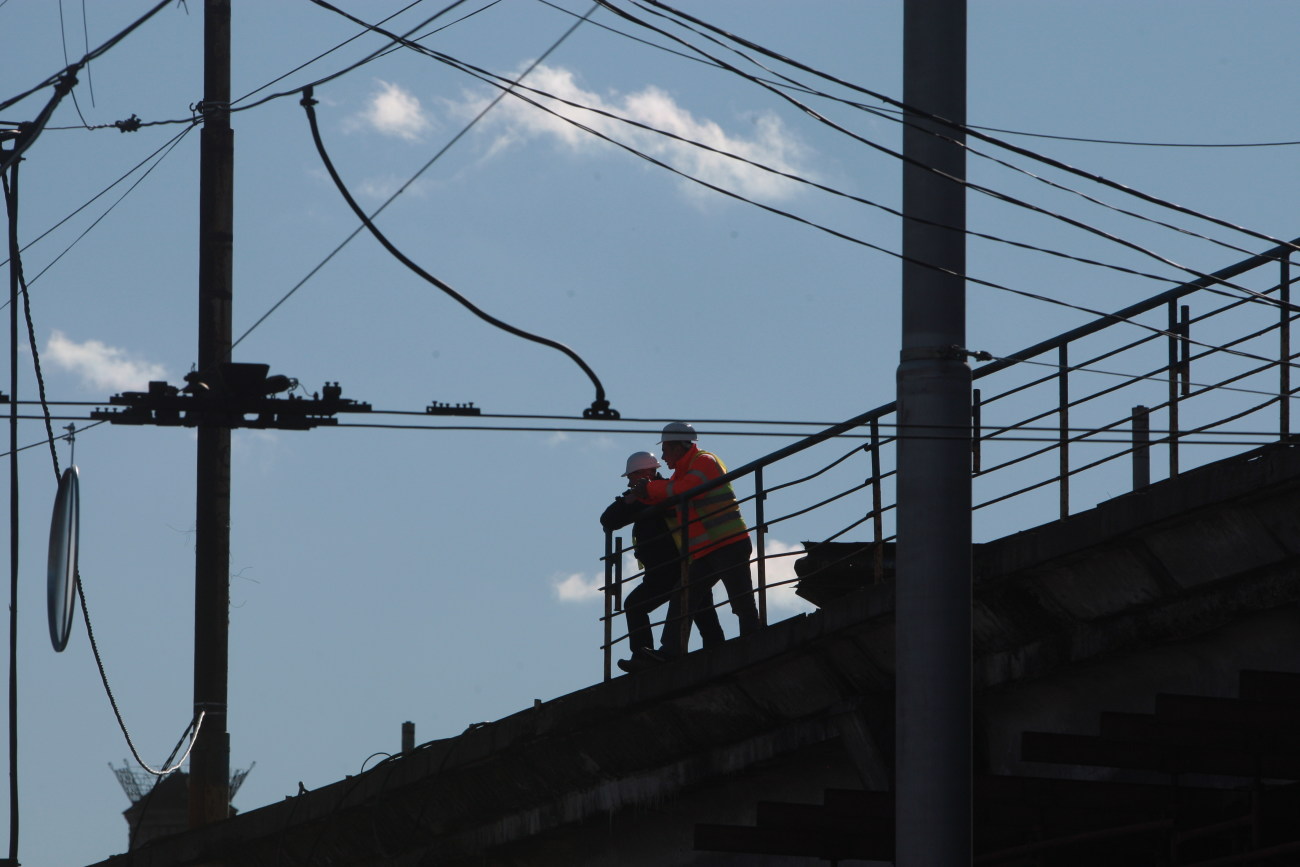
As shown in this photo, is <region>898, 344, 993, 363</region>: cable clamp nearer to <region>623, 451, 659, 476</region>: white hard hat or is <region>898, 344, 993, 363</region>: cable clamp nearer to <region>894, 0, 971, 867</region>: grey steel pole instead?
<region>894, 0, 971, 867</region>: grey steel pole

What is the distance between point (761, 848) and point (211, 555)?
6.24 m

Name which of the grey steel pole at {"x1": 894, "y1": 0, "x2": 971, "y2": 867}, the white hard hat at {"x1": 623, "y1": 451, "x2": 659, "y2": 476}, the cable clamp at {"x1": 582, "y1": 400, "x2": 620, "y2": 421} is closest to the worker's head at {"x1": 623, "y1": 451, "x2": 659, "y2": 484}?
the white hard hat at {"x1": 623, "y1": 451, "x2": 659, "y2": 476}

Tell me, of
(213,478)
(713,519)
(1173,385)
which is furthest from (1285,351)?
(213,478)

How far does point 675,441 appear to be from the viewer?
45.3ft

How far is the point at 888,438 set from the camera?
11398mm

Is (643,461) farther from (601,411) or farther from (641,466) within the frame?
(601,411)

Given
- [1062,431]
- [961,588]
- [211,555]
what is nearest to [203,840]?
[211,555]

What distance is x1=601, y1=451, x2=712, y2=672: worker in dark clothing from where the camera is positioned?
1358 cm

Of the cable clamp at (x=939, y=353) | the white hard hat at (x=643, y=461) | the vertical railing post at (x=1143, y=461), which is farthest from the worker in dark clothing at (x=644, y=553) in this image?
the cable clamp at (x=939, y=353)

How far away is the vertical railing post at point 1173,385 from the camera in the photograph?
32.8ft

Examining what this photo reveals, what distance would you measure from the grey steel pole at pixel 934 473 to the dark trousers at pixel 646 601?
21.7 feet

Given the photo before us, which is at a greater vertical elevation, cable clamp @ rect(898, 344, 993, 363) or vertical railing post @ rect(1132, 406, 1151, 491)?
vertical railing post @ rect(1132, 406, 1151, 491)

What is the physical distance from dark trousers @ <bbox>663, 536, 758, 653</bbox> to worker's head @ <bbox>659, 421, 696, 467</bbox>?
74 cm

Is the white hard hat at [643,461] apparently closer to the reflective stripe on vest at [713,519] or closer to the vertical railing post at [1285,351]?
the reflective stripe on vest at [713,519]
